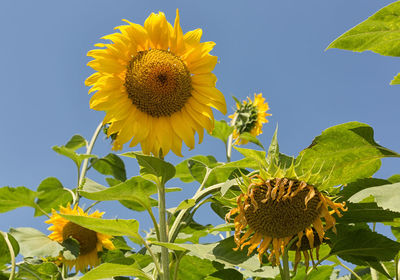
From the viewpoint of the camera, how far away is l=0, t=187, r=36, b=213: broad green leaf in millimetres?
2842

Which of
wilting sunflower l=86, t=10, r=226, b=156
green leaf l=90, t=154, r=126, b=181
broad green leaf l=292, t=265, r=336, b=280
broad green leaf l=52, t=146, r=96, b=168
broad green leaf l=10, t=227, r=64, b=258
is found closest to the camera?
wilting sunflower l=86, t=10, r=226, b=156

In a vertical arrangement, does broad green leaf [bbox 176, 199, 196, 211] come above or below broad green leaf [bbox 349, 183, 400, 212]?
above

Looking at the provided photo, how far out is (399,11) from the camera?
151 cm

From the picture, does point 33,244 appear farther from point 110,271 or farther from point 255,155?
point 255,155

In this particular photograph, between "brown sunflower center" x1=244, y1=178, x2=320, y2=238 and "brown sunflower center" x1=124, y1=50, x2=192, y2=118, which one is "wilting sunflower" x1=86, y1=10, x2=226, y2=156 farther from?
"brown sunflower center" x1=244, y1=178, x2=320, y2=238

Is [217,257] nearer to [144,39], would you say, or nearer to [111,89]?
[111,89]

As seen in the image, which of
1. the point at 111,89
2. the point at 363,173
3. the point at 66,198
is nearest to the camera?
the point at 363,173

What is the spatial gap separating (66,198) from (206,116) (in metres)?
1.85

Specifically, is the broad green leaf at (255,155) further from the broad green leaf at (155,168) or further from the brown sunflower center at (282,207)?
the broad green leaf at (155,168)

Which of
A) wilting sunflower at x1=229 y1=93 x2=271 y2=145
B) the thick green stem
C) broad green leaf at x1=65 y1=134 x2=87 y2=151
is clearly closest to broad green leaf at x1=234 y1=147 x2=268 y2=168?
the thick green stem

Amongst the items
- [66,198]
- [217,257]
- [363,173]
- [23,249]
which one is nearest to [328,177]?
[363,173]

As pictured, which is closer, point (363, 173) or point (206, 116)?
point (363, 173)

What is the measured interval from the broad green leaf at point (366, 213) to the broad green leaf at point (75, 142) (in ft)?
9.34

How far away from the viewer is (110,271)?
1.64 metres
